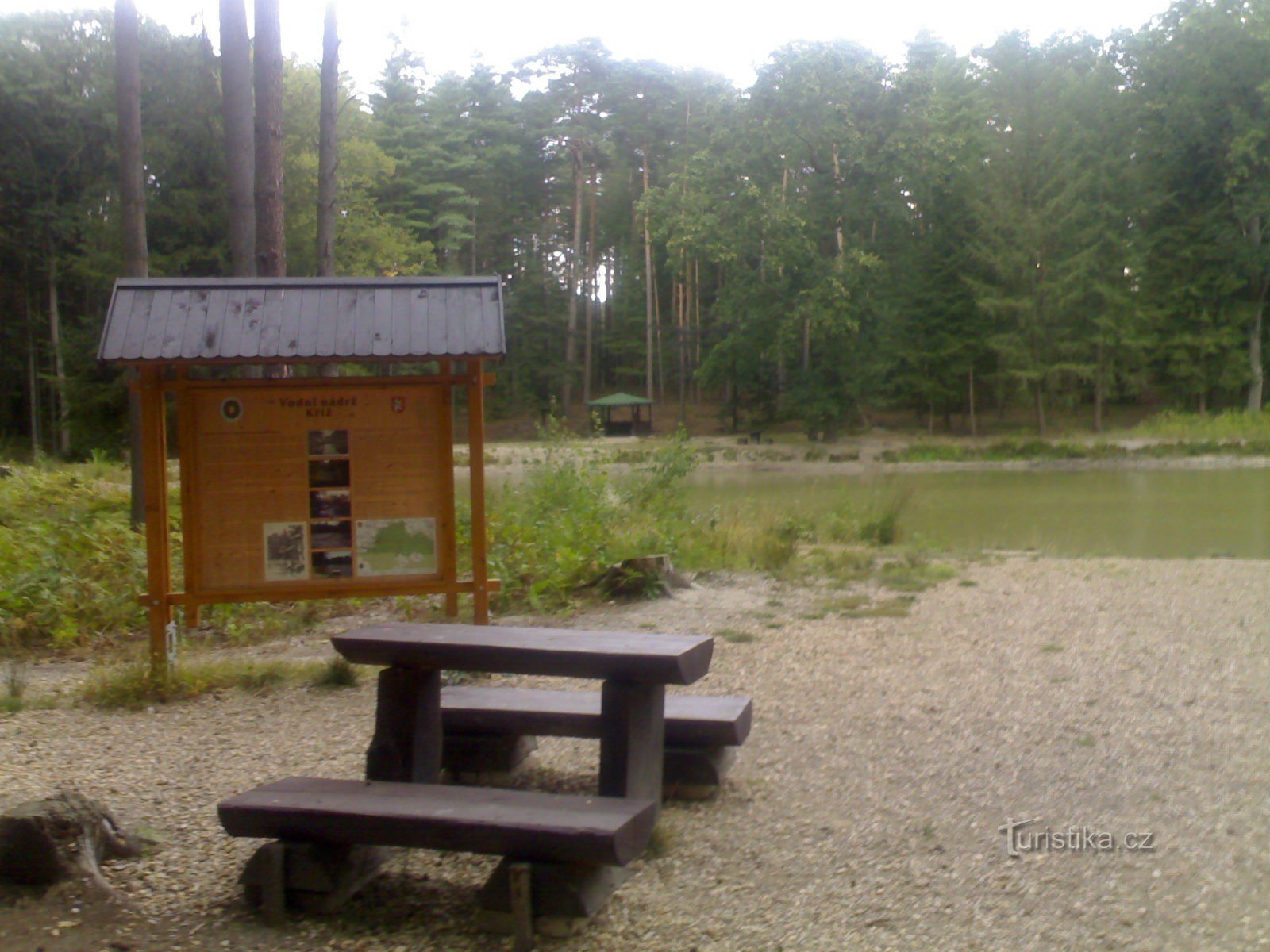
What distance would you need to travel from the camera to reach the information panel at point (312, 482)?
6715 mm

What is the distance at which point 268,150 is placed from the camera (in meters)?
11.1

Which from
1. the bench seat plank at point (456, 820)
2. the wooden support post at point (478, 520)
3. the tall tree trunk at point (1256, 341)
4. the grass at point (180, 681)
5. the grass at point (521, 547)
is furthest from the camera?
the tall tree trunk at point (1256, 341)

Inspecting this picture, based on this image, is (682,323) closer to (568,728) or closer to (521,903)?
(568,728)

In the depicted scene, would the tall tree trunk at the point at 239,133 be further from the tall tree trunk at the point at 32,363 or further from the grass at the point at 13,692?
the tall tree trunk at the point at 32,363

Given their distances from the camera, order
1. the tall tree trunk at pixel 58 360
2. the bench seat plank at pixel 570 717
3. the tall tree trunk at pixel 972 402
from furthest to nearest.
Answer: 1. the tall tree trunk at pixel 972 402
2. the tall tree trunk at pixel 58 360
3. the bench seat plank at pixel 570 717

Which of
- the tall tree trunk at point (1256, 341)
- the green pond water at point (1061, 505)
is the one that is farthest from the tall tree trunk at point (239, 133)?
the tall tree trunk at point (1256, 341)

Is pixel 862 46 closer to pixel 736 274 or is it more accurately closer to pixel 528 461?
pixel 736 274

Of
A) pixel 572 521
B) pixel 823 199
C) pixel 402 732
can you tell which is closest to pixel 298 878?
pixel 402 732

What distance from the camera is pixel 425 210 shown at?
164 feet

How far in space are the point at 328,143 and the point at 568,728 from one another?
12.0 m

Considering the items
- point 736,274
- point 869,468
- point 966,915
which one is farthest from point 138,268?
point 736,274

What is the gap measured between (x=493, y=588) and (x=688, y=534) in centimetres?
511

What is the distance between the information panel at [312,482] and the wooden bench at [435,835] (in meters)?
3.13

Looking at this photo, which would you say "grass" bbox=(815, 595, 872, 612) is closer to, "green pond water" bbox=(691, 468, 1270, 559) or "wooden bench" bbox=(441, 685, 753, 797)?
"wooden bench" bbox=(441, 685, 753, 797)
